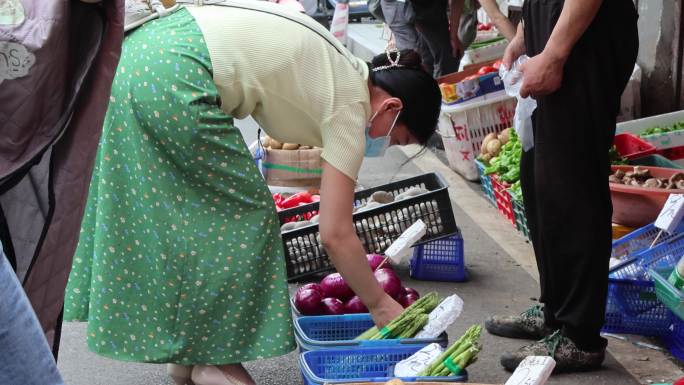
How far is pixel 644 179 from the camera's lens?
18.1 ft

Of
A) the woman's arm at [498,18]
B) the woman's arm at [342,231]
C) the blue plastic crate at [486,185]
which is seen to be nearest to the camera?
the woman's arm at [342,231]

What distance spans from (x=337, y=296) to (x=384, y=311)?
710mm

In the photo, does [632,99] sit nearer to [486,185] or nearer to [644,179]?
[486,185]

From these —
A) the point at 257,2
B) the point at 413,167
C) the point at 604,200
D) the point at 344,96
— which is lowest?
the point at 413,167

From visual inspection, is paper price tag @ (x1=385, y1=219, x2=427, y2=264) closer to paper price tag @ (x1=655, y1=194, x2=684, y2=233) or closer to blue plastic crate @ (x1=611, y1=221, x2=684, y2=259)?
paper price tag @ (x1=655, y1=194, x2=684, y2=233)

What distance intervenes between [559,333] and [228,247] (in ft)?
4.67

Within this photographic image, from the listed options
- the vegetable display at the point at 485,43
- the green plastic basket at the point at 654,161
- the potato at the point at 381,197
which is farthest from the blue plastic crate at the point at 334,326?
the vegetable display at the point at 485,43

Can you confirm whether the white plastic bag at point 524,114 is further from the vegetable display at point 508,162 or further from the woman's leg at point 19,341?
the woman's leg at point 19,341

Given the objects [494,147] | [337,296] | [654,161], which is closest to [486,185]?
[494,147]

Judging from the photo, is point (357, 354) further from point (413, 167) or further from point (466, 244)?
point (413, 167)

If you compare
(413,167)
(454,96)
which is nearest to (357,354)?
(454,96)

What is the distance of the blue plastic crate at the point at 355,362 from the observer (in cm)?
351

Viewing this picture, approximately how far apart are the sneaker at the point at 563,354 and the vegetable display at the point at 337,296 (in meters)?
0.50

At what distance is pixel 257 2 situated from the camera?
3680mm
